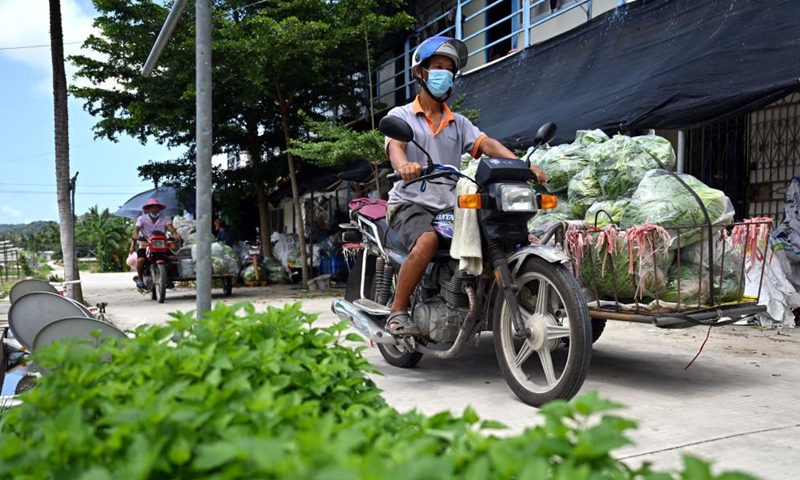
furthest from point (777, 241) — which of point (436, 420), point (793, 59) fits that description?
point (436, 420)

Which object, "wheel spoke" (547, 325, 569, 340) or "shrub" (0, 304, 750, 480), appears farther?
"wheel spoke" (547, 325, 569, 340)

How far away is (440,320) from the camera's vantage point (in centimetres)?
414

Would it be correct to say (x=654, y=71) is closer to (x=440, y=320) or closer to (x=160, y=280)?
(x=440, y=320)

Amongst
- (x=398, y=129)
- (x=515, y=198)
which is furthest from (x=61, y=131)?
(x=515, y=198)

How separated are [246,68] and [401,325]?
30.5 feet

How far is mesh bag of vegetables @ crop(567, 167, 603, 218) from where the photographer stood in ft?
16.0

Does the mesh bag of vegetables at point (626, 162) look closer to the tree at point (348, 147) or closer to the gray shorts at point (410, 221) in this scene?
the gray shorts at point (410, 221)

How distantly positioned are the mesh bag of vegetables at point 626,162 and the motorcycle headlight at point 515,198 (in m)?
1.27

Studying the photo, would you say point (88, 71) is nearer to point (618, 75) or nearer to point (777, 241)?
point (618, 75)

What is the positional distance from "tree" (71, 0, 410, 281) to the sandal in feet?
29.2

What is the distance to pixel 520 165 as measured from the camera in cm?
385

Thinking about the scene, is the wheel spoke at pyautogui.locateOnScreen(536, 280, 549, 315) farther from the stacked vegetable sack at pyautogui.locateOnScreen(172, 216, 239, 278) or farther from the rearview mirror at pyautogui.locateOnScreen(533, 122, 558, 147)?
the stacked vegetable sack at pyautogui.locateOnScreen(172, 216, 239, 278)

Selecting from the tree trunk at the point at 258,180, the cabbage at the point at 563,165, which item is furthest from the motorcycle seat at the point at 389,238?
the tree trunk at the point at 258,180

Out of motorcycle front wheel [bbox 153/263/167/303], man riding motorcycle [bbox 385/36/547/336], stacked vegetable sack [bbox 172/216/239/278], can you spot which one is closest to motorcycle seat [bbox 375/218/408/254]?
man riding motorcycle [bbox 385/36/547/336]
